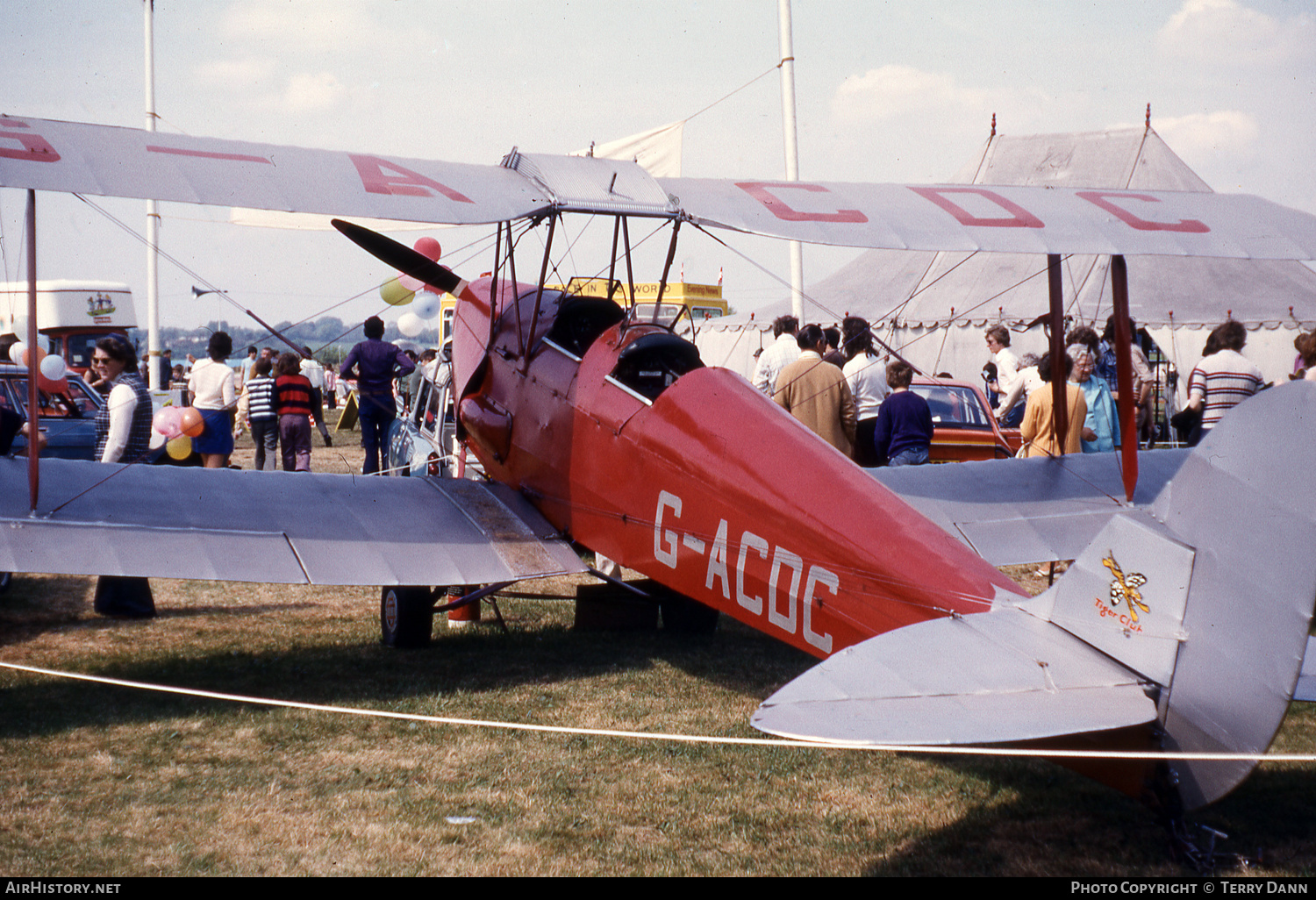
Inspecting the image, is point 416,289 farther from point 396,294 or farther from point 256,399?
point 256,399

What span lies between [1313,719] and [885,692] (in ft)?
12.1

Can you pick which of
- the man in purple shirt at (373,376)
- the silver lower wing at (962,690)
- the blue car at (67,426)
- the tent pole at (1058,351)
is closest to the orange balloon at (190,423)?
the blue car at (67,426)

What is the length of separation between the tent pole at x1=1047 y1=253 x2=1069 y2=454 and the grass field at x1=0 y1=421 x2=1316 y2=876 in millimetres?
2175

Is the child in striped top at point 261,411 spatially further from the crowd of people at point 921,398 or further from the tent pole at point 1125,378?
the tent pole at point 1125,378

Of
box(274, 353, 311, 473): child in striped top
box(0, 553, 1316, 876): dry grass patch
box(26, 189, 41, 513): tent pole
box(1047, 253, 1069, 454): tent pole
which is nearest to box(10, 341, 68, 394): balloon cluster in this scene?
box(274, 353, 311, 473): child in striped top

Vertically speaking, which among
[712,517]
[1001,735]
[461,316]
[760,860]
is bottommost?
[760,860]

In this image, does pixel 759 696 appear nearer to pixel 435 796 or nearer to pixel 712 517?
pixel 712 517

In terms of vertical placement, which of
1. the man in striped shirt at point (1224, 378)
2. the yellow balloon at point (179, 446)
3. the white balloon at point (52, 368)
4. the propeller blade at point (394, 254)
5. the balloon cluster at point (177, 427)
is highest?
the propeller blade at point (394, 254)

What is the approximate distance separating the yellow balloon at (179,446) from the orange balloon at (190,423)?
7cm

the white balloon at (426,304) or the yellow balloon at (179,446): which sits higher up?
the white balloon at (426,304)

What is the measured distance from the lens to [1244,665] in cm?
294

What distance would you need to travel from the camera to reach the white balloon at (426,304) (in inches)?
493
